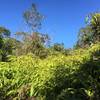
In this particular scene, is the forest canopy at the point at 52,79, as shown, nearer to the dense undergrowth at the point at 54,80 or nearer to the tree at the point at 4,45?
the dense undergrowth at the point at 54,80

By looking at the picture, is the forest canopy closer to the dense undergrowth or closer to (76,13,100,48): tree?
the dense undergrowth

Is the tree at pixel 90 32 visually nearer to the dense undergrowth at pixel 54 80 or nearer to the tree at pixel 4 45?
the tree at pixel 4 45

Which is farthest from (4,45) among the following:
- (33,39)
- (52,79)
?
(52,79)

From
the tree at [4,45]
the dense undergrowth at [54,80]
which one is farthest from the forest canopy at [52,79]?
the tree at [4,45]

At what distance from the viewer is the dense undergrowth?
6.49 m

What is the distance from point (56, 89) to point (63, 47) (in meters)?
6.87

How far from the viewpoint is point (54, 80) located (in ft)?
22.1

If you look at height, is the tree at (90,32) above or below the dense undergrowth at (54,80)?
above

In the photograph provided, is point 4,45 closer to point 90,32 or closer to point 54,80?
point 90,32

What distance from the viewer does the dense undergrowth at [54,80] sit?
21.3ft

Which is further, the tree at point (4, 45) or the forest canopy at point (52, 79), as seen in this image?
the tree at point (4, 45)

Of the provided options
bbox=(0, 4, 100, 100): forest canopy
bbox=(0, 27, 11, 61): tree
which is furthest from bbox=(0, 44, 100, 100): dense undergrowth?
bbox=(0, 27, 11, 61): tree

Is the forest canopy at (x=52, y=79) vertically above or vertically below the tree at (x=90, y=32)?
below

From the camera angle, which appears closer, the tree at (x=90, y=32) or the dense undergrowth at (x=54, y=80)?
the dense undergrowth at (x=54, y=80)
